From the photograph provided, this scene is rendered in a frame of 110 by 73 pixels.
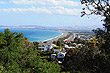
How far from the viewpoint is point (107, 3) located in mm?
4617

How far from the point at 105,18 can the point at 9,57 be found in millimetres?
5150

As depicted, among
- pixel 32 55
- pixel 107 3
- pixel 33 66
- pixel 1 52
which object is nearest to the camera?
pixel 107 3

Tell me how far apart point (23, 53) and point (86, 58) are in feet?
11.9

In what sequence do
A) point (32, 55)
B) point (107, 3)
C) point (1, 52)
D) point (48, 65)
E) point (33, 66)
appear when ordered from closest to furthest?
point (107, 3)
point (48, 65)
point (33, 66)
point (1, 52)
point (32, 55)

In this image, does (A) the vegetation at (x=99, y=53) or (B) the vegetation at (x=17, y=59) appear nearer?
(A) the vegetation at (x=99, y=53)

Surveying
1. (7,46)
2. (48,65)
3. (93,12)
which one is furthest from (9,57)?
(93,12)

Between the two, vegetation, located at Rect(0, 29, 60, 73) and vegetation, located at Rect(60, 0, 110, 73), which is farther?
vegetation, located at Rect(0, 29, 60, 73)

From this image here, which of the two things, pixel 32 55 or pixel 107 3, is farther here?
pixel 32 55

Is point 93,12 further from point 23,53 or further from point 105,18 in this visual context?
point 23,53

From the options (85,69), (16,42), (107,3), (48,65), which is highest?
(107,3)

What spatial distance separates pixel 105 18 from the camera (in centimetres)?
470

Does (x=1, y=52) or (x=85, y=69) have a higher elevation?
(x=1, y=52)

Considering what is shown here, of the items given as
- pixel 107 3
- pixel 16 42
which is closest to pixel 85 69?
pixel 16 42

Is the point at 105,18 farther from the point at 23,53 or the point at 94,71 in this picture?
the point at 23,53
